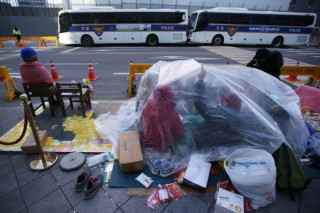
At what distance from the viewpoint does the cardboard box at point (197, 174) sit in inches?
91.1

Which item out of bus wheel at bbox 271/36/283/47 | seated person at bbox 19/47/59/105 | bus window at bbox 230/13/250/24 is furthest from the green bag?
bus wheel at bbox 271/36/283/47

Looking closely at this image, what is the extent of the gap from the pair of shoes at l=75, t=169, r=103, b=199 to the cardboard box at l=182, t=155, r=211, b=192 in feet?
3.90

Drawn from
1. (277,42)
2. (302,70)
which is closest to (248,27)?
(277,42)

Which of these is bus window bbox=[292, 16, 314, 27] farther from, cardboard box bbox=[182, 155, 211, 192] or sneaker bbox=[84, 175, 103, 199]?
sneaker bbox=[84, 175, 103, 199]

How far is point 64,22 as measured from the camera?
44.3 feet

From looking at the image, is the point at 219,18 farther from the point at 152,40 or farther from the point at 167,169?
the point at 167,169

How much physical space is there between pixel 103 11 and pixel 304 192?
1553 cm

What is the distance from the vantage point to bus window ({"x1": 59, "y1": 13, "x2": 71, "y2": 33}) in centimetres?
1335

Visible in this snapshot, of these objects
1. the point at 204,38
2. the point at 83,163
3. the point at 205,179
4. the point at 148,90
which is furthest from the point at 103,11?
the point at 205,179

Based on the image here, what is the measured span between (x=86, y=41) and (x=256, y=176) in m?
15.8

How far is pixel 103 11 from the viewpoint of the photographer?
13523 millimetres

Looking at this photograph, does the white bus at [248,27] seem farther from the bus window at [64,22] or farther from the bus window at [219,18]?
the bus window at [64,22]

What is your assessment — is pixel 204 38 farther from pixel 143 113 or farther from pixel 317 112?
pixel 143 113

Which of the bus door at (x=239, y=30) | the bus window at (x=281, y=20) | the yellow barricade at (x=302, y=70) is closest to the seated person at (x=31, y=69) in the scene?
the yellow barricade at (x=302, y=70)
